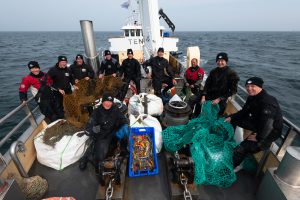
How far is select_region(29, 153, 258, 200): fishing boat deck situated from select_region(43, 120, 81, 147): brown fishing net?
1.96ft

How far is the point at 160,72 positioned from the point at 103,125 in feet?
10.5

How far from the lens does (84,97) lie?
5.10 metres

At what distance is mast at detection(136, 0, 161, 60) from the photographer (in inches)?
278

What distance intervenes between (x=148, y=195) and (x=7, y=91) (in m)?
16.5

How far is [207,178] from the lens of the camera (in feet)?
10.4

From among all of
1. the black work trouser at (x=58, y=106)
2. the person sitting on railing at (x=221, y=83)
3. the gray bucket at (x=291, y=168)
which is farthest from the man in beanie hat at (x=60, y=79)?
the gray bucket at (x=291, y=168)

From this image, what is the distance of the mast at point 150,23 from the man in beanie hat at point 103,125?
5076 mm

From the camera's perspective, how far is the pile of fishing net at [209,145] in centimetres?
313

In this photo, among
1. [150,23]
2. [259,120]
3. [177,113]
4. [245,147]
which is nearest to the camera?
[259,120]

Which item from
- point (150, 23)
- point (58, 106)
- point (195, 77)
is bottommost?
point (58, 106)

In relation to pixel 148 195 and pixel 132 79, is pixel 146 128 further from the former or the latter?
pixel 132 79

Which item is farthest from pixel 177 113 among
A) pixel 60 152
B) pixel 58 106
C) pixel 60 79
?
pixel 60 79

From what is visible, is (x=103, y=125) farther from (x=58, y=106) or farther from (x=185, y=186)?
(x=58, y=106)

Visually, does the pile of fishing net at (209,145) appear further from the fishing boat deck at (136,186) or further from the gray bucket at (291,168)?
A: the gray bucket at (291,168)
